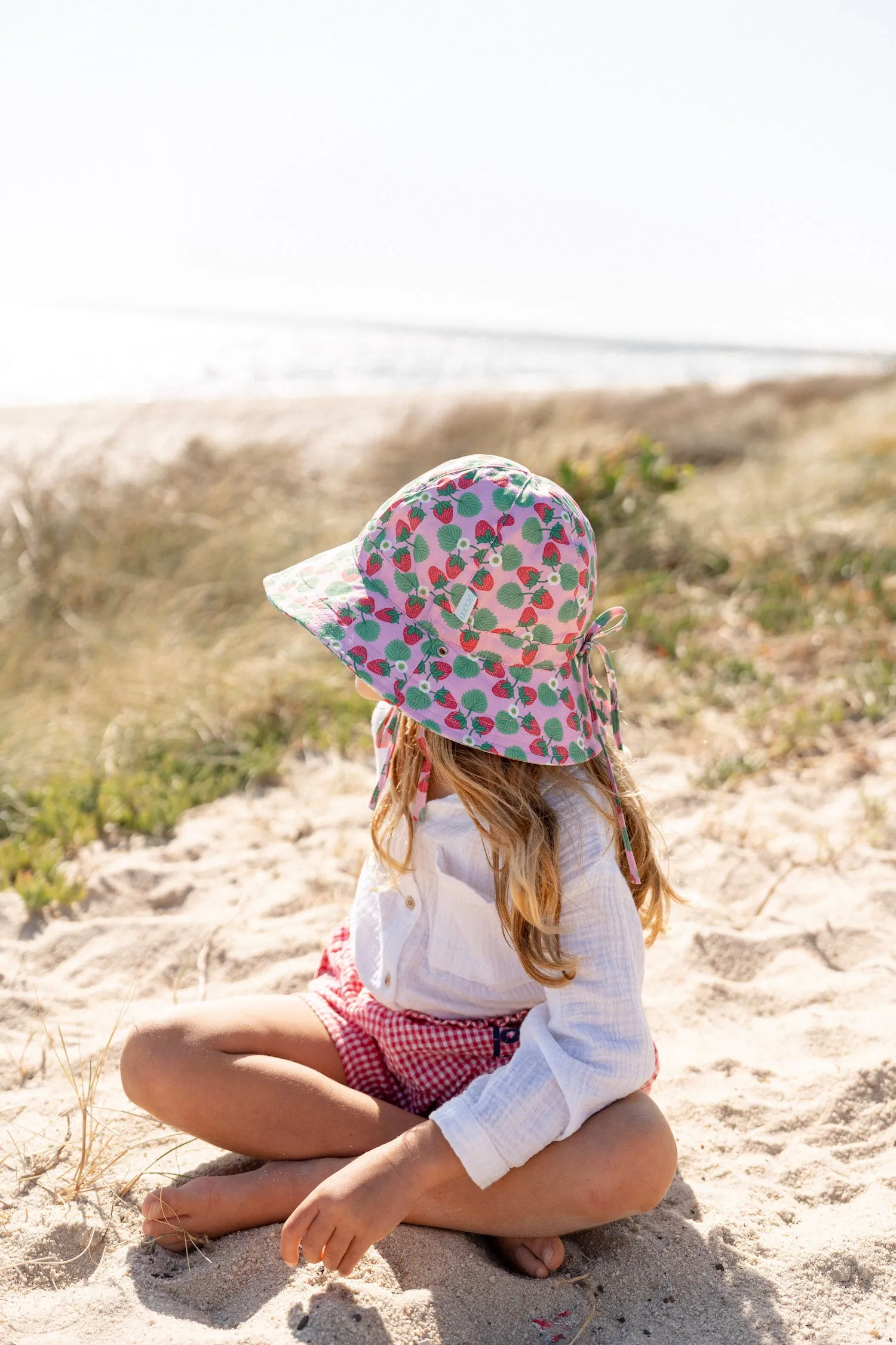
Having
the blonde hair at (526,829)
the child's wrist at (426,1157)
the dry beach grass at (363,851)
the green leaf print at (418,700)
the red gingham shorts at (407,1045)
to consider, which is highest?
the green leaf print at (418,700)

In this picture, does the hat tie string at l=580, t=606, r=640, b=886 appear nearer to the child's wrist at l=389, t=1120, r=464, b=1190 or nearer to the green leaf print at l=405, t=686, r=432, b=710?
the green leaf print at l=405, t=686, r=432, b=710

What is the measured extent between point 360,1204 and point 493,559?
1.02 metres

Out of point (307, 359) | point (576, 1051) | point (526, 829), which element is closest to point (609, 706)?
point (526, 829)

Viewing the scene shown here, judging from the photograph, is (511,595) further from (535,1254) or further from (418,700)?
(535,1254)

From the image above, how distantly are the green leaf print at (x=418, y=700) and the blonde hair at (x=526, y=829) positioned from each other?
110 mm

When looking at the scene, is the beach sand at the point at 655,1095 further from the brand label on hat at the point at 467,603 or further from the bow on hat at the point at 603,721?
the brand label on hat at the point at 467,603

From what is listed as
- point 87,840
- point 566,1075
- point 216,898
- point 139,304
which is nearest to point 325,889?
point 216,898

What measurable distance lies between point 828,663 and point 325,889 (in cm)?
264

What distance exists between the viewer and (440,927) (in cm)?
196

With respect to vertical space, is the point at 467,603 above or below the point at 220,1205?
above

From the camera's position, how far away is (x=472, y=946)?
77.0 inches

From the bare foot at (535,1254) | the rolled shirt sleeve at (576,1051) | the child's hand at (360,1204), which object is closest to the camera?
the child's hand at (360,1204)

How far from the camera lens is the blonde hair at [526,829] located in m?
1.76

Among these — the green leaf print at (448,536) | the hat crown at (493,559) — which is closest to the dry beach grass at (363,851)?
the hat crown at (493,559)
